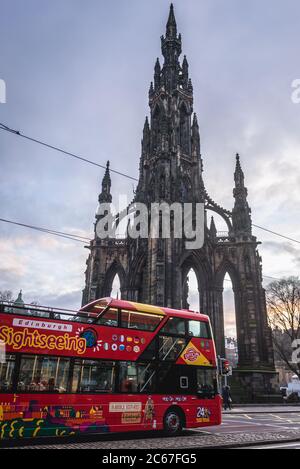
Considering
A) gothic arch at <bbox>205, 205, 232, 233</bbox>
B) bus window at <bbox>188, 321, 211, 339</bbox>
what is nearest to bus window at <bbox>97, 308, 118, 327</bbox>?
bus window at <bbox>188, 321, 211, 339</bbox>

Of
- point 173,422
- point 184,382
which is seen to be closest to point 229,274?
point 184,382

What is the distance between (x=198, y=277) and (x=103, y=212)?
14001mm

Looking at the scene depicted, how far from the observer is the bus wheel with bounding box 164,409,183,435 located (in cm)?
1061

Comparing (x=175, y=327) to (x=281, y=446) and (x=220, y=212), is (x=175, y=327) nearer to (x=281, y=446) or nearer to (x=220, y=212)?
(x=281, y=446)

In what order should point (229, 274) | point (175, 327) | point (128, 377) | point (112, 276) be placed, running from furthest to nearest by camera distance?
point (112, 276), point (229, 274), point (175, 327), point (128, 377)

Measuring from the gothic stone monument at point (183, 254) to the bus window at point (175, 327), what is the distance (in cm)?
1917

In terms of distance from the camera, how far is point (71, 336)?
9719mm

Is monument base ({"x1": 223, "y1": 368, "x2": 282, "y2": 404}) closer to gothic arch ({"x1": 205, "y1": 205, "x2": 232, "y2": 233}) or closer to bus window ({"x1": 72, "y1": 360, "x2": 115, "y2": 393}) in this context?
gothic arch ({"x1": 205, "y1": 205, "x2": 232, "y2": 233})

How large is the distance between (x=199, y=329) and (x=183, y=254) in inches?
931

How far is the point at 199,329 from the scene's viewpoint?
478 inches

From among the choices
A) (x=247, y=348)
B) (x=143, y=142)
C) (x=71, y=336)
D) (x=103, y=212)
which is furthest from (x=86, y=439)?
(x=143, y=142)

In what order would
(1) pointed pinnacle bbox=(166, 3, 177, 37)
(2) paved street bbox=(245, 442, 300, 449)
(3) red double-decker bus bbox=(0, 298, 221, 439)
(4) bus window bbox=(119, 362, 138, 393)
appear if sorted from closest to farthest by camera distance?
(2) paved street bbox=(245, 442, 300, 449)
(3) red double-decker bus bbox=(0, 298, 221, 439)
(4) bus window bbox=(119, 362, 138, 393)
(1) pointed pinnacle bbox=(166, 3, 177, 37)

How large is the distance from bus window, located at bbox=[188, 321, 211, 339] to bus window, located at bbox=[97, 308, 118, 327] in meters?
A: 2.71
